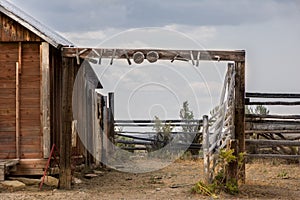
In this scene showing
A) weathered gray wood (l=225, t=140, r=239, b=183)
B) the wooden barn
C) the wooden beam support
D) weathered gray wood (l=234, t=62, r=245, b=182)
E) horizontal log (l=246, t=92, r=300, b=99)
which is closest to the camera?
weathered gray wood (l=225, t=140, r=239, b=183)

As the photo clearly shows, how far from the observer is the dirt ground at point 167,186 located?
37.8ft

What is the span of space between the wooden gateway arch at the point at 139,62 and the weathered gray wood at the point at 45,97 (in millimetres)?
498

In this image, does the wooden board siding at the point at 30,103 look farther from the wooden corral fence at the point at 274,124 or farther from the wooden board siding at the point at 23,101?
the wooden corral fence at the point at 274,124

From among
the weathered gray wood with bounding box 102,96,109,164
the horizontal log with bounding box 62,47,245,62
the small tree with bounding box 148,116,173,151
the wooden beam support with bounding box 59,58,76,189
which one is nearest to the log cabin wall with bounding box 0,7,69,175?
the wooden beam support with bounding box 59,58,76,189

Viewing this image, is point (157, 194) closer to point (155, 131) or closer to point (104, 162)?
point (104, 162)

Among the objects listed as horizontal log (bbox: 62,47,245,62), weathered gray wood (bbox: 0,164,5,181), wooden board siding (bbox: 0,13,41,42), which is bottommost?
weathered gray wood (bbox: 0,164,5,181)

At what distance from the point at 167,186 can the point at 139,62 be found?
2.68 meters

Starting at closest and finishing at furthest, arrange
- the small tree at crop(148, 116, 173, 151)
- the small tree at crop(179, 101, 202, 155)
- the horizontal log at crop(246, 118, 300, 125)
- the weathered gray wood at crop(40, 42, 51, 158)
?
the weathered gray wood at crop(40, 42, 51, 158)
the horizontal log at crop(246, 118, 300, 125)
the small tree at crop(179, 101, 202, 155)
the small tree at crop(148, 116, 173, 151)

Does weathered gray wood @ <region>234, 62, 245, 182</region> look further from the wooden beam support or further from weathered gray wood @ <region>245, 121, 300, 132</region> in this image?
weathered gray wood @ <region>245, 121, 300, 132</region>

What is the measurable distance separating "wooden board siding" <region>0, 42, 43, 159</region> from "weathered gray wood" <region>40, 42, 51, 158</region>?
6.7 inches

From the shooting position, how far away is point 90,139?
17.5 m

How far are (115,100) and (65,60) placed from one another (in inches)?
315

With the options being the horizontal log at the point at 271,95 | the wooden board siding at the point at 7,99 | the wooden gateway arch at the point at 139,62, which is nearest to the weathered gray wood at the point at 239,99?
the wooden gateway arch at the point at 139,62

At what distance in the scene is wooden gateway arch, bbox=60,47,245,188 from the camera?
12336 mm
